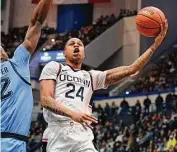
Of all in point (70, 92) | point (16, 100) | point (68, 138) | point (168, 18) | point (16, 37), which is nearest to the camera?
point (16, 100)

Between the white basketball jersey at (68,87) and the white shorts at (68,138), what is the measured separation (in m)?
0.08

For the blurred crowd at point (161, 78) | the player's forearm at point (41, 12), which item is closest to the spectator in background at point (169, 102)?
the blurred crowd at point (161, 78)

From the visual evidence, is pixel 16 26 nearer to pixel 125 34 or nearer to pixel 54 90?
pixel 125 34

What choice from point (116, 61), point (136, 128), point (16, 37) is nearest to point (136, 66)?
point (136, 128)

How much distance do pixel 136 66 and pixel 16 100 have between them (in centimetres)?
137

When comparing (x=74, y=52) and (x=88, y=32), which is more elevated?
(x=74, y=52)

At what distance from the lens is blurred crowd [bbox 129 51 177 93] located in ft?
60.8

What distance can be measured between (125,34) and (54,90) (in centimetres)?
1930

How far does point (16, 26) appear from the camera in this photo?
25.9 m

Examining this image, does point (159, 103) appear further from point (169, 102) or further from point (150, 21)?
point (150, 21)

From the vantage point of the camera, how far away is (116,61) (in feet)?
78.9

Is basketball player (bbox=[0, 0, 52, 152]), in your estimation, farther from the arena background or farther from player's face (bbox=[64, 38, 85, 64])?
the arena background

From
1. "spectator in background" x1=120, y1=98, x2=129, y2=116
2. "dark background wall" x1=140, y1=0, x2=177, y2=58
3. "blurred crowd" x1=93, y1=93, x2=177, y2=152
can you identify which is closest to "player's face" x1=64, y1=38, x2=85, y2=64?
"blurred crowd" x1=93, y1=93, x2=177, y2=152

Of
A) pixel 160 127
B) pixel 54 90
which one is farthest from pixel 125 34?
pixel 54 90
